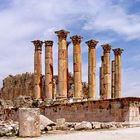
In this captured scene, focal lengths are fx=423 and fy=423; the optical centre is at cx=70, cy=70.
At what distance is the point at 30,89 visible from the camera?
56906mm

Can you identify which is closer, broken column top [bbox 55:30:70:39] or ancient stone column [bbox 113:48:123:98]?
broken column top [bbox 55:30:70:39]

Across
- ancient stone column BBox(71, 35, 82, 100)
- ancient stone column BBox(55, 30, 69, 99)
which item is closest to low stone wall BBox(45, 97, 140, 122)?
ancient stone column BBox(55, 30, 69, 99)

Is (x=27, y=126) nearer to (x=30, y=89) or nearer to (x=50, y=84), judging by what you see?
(x=50, y=84)

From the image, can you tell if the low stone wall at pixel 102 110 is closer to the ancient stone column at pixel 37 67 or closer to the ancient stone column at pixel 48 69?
the ancient stone column at pixel 48 69

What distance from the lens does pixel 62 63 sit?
1377 inches

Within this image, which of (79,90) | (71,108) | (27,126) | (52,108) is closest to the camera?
(27,126)

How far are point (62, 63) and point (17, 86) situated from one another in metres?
24.5

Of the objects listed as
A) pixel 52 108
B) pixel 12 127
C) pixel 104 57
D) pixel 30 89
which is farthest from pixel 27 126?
pixel 30 89

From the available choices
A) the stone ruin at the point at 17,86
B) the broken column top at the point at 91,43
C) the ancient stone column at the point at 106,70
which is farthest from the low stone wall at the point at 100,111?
the stone ruin at the point at 17,86

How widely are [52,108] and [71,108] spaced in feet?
9.03

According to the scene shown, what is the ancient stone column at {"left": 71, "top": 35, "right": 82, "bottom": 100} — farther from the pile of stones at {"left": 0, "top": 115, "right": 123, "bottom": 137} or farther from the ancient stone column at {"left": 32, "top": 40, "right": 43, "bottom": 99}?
the pile of stones at {"left": 0, "top": 115, "right": 123, "bottom": 137}

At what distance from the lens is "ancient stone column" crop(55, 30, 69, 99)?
34625 millimetres

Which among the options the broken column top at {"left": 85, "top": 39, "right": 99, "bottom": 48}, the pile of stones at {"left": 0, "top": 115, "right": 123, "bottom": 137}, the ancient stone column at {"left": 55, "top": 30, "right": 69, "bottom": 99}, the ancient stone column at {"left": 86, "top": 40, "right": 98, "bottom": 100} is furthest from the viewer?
the ancient stone column at {"left": 86, "top": 40, "right": 98, "bottom": 100}

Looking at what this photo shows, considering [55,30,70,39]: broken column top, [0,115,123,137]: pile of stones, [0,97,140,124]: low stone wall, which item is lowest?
[0,115,123,137]: pile of stones
